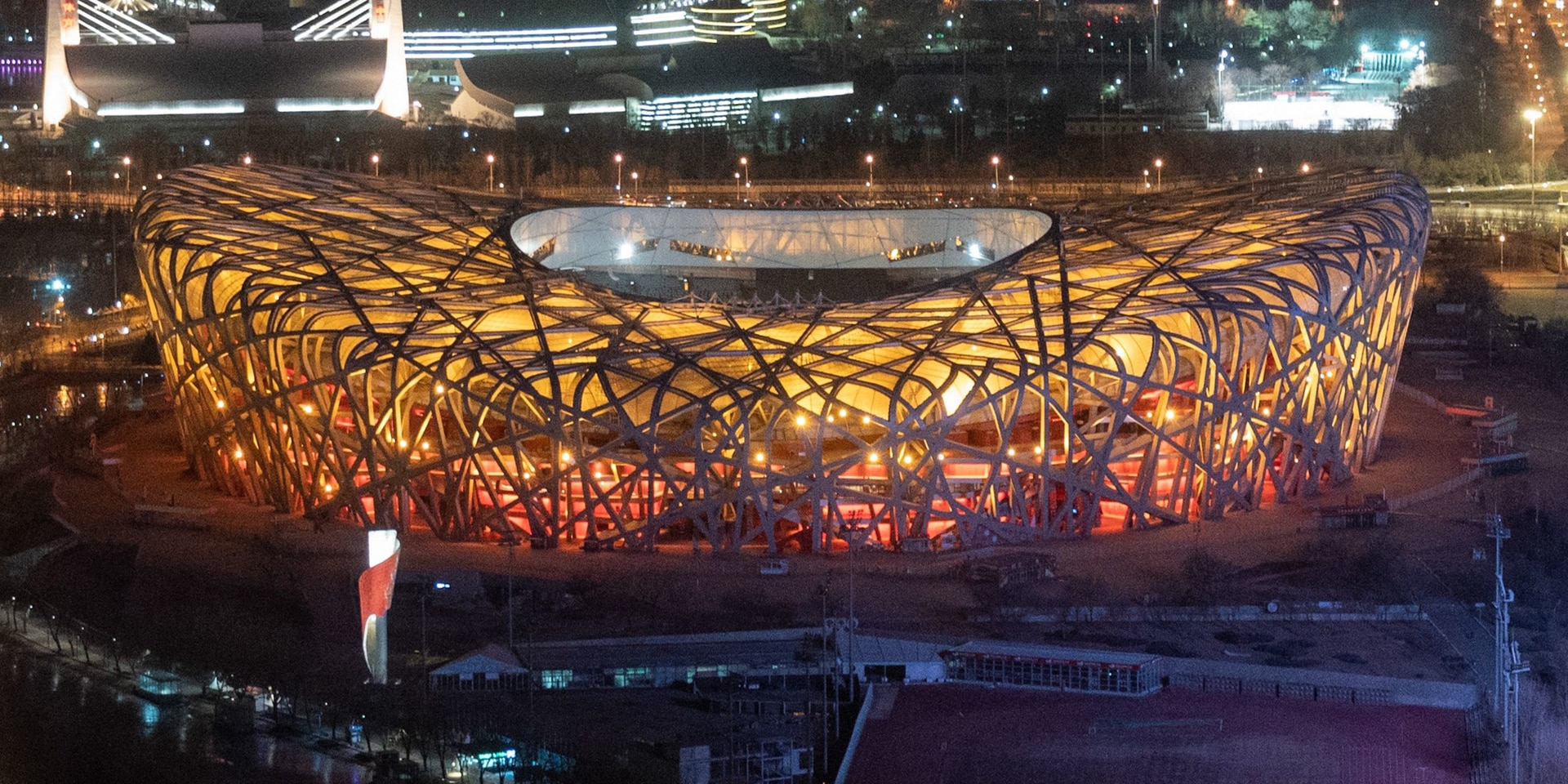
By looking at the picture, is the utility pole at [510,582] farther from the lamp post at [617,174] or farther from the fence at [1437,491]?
the lamp post at [617,174]

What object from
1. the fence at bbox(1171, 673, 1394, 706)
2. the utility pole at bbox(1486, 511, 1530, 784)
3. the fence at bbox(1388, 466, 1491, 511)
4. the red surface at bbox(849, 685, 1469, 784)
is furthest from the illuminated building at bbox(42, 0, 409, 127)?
the utility pole at bbox(1486, 511, 1530, 784)

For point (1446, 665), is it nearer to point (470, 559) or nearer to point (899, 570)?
point (899, 570)

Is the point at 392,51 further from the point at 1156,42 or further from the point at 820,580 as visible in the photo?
the point at 820,580

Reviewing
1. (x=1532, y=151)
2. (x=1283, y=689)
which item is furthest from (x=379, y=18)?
(x=1283, y=689)

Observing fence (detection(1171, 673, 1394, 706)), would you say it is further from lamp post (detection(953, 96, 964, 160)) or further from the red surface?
lamp post (detection(953, 96, 964, 160))

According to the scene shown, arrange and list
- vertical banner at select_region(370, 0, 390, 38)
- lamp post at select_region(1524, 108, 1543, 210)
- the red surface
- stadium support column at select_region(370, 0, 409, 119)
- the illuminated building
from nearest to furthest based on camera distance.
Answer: the red surface < lamp post at select_region(1524, 108, 1543, 210) < the illuminated building < stadium support column at select_region(370, 0, 409, 119) < vertical banner at select_region(370, 0, 390, 38)
